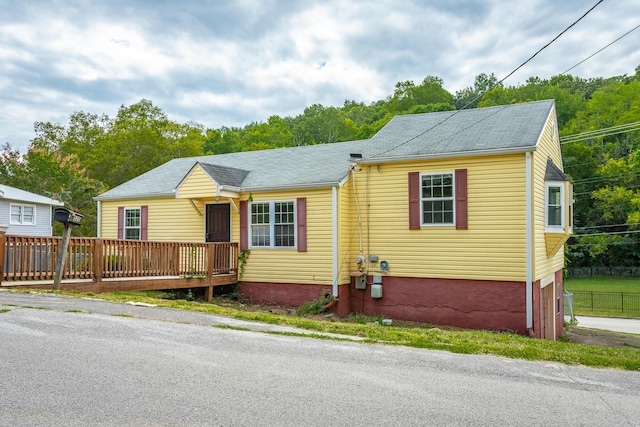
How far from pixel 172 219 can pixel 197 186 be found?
2268mm

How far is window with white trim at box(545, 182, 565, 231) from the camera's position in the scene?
45.5ft

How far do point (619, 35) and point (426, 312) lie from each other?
777 centimetres

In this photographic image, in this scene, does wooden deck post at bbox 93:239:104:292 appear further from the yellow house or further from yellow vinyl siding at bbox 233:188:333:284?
yellow vinyl siding at bbox 233:188:333:284

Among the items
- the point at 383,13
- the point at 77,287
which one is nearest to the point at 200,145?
the point at 383,13

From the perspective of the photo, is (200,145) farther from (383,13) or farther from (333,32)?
(383,13)

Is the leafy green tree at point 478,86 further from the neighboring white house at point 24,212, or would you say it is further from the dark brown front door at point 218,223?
the dark brown front door at point 218,223

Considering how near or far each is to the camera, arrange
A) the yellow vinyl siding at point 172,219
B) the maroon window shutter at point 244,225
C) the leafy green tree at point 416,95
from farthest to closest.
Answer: the leafy green tree at point 416,95
the yellow vinyl siding at point 172,219
the maroon window shutter at point 244,225

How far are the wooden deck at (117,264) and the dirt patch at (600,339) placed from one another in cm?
1076

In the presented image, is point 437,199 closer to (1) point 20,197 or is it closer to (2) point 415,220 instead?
(2) point 415,220

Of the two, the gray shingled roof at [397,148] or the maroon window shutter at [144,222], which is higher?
the gray shingled roof at [397,148]

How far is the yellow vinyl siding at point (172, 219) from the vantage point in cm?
1680

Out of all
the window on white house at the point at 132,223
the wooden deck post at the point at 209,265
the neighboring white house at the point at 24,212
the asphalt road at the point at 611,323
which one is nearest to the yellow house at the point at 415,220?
the wooden deck post at the point at 209,265

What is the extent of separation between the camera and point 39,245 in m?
10.9

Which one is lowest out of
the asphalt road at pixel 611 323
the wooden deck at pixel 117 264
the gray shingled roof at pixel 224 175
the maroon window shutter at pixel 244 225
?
the asphalt road at pixel 611 323
